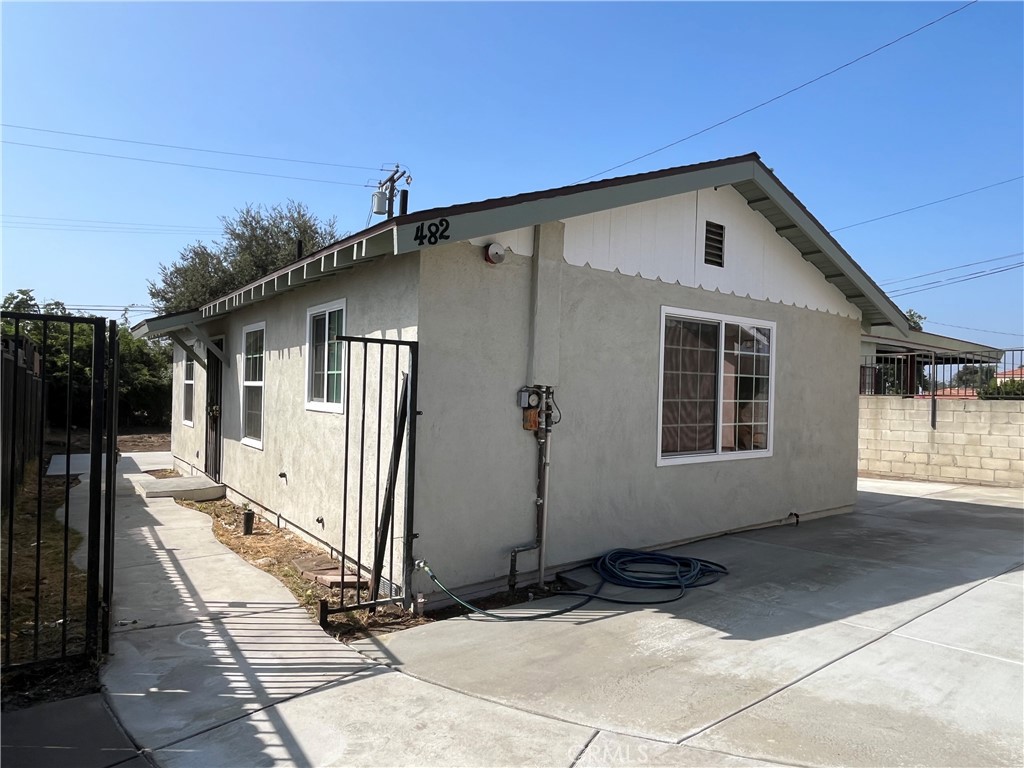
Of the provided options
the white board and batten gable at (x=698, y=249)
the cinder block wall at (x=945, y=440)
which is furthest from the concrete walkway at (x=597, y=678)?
the cinder block wall at (x=945, y=440)

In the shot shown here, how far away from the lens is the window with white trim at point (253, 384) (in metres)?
8.57

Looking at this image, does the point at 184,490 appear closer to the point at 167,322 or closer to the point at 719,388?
the point at 167,322

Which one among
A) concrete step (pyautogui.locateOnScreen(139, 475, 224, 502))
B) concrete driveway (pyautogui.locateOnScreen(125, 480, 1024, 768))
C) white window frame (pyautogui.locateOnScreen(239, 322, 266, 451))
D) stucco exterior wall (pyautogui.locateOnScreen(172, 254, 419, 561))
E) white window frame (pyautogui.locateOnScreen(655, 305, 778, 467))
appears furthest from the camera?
concrete step (pyautogui.locateOnScreen(139, 475, 224, 502))

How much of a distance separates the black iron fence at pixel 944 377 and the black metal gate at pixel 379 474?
41.6 ft

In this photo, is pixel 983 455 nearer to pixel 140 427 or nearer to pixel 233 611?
pixel 233 611

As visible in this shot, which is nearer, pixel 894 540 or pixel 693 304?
pixel 693 304

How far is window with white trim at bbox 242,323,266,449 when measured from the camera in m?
8.57

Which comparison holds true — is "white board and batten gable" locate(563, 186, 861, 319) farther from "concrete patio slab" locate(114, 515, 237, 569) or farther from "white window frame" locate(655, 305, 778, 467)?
"concrete patio slab" locate(114, 515, 237, 569)

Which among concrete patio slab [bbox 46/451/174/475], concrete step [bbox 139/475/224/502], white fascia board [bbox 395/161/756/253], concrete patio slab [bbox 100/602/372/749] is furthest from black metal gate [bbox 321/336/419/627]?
concrete patio slab [bbox 46/451/174/475]

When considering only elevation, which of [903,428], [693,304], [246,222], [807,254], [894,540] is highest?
[246,222]

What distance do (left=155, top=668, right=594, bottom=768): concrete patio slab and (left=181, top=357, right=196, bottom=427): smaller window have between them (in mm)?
9991

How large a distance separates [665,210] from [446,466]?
11.9ft

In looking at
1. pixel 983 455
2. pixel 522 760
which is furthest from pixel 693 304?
pixel 983 455

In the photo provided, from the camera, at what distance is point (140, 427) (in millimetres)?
24250
